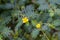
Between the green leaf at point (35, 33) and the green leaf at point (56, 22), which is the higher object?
the green leaf at point (56, 22)

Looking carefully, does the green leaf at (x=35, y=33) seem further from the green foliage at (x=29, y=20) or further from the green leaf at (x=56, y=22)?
the green leaf at (x=56, y=22)

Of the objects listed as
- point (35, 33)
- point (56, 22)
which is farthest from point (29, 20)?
point (56, 22)

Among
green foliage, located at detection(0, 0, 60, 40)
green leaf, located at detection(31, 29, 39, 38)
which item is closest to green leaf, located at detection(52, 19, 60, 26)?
green foliage, located at detection(0, 0, 60, 40)

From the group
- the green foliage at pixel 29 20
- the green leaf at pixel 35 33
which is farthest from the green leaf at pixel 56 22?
the green leaf at pixel 35 33

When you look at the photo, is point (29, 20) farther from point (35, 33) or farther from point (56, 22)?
point (56, 22)

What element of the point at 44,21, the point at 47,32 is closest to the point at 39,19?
the point at 44,21

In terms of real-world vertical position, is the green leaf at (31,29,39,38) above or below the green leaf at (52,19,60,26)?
below

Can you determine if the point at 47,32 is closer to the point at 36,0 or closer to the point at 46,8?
the point at 46,8

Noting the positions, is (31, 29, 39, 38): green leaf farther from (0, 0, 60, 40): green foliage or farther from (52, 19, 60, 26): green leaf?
(52, 19, 60, 26): green leaf
